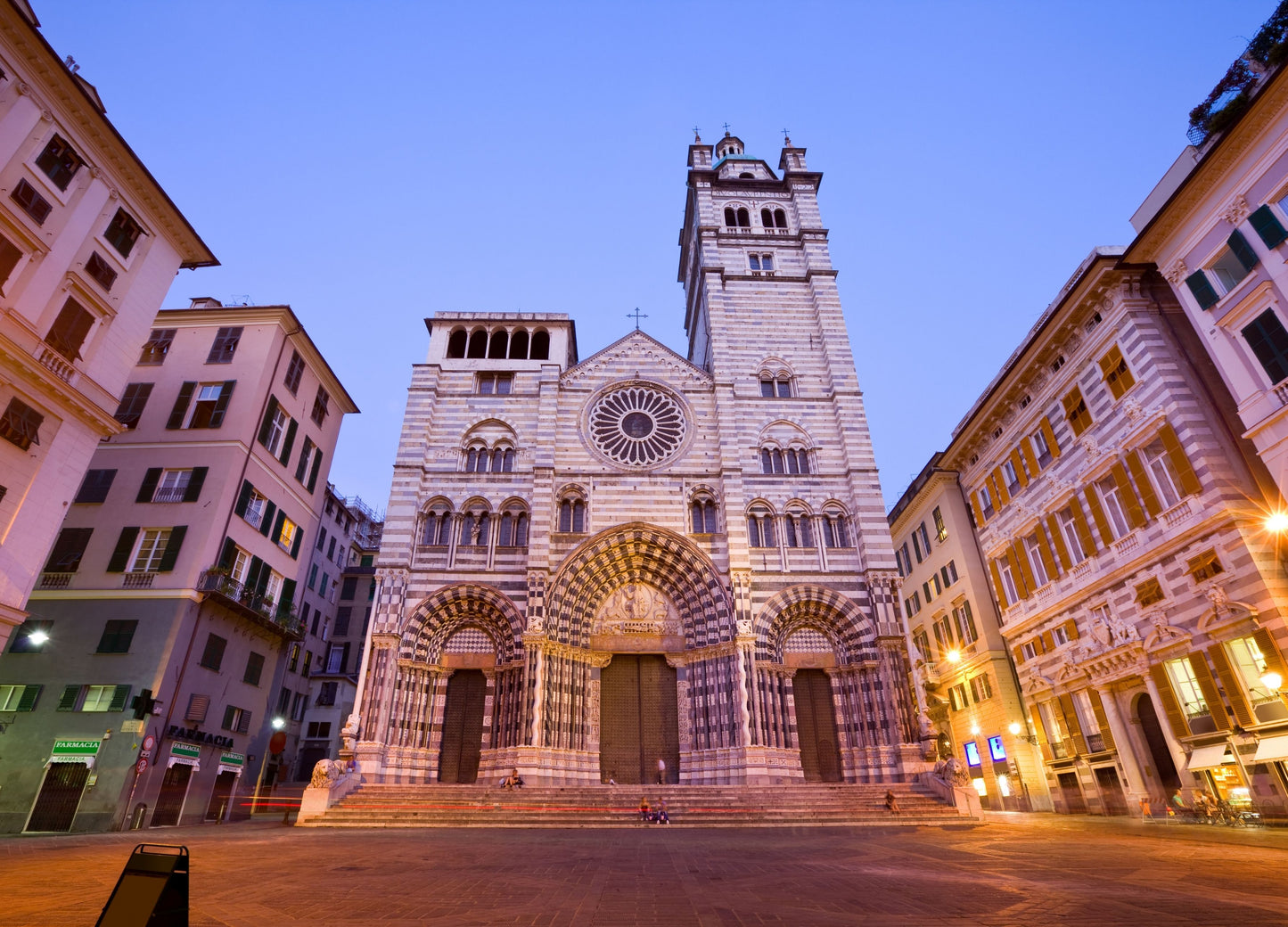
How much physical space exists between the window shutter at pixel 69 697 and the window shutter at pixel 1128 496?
107ft

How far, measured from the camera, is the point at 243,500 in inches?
950

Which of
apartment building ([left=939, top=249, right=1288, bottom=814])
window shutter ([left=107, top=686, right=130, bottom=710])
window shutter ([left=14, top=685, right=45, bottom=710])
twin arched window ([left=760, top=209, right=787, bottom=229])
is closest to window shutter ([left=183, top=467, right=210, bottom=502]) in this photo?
window shutter ([left=107, top=686, right=130, bottom=710])

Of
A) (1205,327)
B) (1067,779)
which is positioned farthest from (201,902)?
(1067,779)

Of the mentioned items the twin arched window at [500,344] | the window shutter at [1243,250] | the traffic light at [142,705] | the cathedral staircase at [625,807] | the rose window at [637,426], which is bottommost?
the cathedral staircase at [625,807]

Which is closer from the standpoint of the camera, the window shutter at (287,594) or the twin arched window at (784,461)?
the window shutter at (287,594)

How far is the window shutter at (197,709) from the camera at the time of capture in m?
21.4

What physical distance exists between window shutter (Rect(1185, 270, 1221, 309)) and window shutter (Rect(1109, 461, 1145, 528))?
5.10m

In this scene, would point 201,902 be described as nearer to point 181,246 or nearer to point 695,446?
point 181,246

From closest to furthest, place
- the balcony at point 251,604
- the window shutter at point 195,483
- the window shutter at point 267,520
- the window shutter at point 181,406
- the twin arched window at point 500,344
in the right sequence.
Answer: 1. the balcony at point 251,604
2. the window shutter at point 195,483
3. the window shutter at point 181,406
4. the window shutter at point 267,520
5. the twin arched window at point 500,344

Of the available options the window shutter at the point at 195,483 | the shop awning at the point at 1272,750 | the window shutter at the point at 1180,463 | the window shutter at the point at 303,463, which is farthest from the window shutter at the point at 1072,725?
the window shutter at the point at 195,483

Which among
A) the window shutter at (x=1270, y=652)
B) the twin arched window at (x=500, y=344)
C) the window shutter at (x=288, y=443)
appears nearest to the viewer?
the window shutter at (x=1270, y=652)

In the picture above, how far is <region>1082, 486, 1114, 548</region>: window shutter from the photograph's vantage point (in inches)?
844

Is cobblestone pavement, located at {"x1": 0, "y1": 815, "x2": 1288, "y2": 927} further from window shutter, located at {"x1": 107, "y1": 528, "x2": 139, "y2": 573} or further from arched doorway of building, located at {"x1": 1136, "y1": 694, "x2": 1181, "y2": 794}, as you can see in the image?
window shutter, located at {"x1": 107, "y1": 528, "x2": 139, "y2": 573}

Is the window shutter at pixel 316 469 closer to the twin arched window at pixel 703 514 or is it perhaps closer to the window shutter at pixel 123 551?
the window shutter at pixel 123 551
